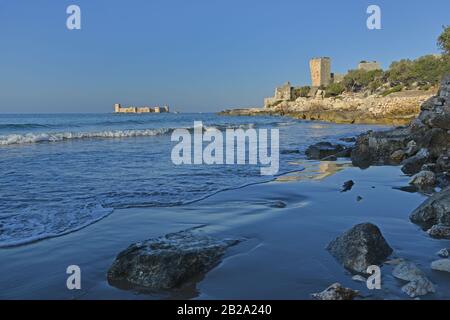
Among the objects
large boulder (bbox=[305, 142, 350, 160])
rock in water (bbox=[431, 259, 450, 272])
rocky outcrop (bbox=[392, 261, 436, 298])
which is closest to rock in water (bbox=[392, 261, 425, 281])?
rocky outcrop (bbox=[392, 261, 436, 298])

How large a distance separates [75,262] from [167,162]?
904cm

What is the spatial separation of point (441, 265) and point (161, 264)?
275cm

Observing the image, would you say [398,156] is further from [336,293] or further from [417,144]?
[336,293]

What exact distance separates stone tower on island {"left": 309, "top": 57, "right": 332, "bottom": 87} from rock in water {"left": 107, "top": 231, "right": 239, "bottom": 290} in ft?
483

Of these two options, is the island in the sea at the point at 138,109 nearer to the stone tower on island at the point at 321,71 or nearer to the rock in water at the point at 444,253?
the stone tower on island at the point at 321,71

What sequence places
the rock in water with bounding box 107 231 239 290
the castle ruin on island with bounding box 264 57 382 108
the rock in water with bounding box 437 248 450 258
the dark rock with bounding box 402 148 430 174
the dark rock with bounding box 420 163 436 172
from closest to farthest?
the rock in water with bounding box 107 231 239 290 < the rock in water with bounding box 437 248 450 258 < the dark rock with bounding box 420 163 436 172 < the dark rock with bounding box 402 148 430 174 < the castle ruin on island with bounding box 264 57 382 108

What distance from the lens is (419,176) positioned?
8.99 metres

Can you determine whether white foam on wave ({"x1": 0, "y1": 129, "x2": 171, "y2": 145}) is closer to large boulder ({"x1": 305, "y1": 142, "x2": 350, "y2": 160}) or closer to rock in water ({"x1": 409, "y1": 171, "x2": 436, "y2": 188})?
large boulder ({"x1": 305, "y1": 142, "x2": 350, "y2": 160})

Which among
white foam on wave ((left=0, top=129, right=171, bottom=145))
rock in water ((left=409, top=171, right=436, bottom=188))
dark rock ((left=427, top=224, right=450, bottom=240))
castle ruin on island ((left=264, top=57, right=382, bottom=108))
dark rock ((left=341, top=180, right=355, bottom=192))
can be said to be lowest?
dark rock ((left=427, top=224, right=450, bottom=240))

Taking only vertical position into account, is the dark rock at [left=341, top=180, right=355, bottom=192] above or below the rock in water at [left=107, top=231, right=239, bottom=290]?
above

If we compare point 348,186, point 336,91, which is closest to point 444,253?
point 348,186

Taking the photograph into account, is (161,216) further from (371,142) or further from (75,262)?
(371,142)

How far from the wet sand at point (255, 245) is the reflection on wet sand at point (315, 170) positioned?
5.81 feet

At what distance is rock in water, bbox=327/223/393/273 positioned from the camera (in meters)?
4.23
